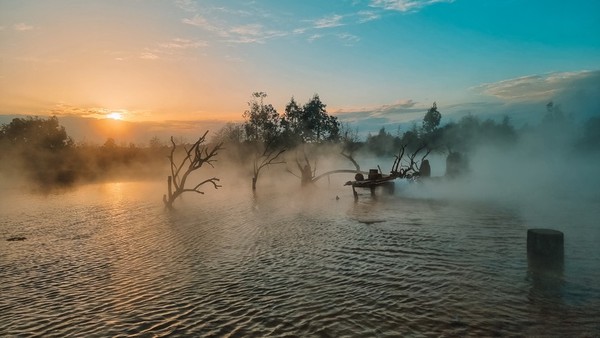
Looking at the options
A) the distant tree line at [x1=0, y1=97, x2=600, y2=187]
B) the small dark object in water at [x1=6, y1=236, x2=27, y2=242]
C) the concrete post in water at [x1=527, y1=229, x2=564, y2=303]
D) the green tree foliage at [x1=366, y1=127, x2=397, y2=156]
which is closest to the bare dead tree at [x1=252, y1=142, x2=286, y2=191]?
the distant tree line at [x1=0, y1=97, x2=600, y2=187]

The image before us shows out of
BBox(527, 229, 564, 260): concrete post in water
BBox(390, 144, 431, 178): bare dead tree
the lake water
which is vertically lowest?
the lake water

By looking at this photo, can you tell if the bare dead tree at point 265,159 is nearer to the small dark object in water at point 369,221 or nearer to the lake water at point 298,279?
the small dark object in water at point 369,221

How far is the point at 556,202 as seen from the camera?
30.6 m

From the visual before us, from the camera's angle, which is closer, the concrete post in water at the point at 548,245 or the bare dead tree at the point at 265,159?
the concrete post in water at the point at 548,245

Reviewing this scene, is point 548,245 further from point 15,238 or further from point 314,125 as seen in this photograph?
point 314,125

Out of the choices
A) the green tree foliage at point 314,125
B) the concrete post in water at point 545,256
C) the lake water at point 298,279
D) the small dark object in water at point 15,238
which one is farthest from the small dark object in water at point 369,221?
the green tree foliage at point 314,125

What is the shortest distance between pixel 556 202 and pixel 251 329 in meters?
32.1

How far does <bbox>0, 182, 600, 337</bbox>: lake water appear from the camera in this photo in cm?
839

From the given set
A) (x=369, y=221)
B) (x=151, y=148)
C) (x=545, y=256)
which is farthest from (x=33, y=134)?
(x=545, y=256)

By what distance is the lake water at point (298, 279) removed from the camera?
8.39 meters

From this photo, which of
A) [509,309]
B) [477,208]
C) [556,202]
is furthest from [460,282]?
[556,202]

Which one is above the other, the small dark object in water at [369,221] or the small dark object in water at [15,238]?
the small dark object in water at [15,238]

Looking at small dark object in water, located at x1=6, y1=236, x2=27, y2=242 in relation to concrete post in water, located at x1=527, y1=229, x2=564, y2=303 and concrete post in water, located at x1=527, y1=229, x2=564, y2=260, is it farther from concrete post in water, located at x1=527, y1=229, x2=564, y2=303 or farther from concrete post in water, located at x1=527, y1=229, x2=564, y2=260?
concrete post in water, located at x1=527, y1=229, x2=564, y2=260

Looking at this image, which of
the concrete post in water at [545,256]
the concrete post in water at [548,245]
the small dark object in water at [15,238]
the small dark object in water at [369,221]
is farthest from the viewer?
the small dark object in water at [369,221]
